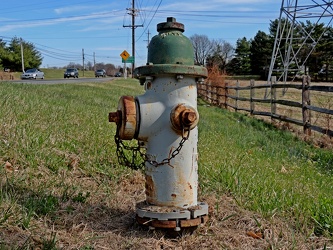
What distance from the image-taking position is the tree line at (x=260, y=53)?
51.6 metres

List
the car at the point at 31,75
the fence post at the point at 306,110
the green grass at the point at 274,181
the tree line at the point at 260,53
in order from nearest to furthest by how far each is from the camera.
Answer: the green grass at the point at 274,181
the fence post at the point at 306,110
the car at the point at 31,75
the tree line at the point at 260,53

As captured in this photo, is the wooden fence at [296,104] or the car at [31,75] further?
the car at [31,75]

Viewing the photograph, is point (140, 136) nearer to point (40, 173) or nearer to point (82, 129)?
point (40, 173)

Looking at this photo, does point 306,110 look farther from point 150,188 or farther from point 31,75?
point 31,75

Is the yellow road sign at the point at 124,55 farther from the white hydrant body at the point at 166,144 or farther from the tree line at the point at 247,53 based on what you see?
the white hydrant body at the point at 166,144

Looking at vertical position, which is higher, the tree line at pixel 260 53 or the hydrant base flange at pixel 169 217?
the tree line at pixel 260 53

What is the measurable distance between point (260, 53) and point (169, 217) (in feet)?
200

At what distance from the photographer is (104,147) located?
392 centimetres

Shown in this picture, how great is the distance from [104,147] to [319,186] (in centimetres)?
223

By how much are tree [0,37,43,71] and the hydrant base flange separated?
59892mm

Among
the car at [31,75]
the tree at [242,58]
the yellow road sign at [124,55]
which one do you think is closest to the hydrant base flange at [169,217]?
the yellow road sign at [124,55]

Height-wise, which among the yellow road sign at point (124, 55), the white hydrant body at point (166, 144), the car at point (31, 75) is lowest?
the white hydrant body at point (166, 144)

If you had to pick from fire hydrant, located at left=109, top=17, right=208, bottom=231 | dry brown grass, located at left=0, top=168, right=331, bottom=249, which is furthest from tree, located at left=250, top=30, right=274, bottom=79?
fire hydrant, located at left=109, top=17, right=208, bottom=231

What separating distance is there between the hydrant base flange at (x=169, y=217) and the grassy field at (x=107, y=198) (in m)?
0.09
